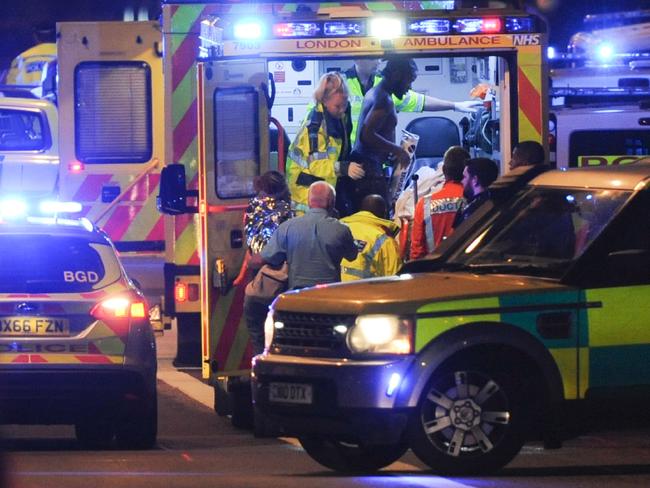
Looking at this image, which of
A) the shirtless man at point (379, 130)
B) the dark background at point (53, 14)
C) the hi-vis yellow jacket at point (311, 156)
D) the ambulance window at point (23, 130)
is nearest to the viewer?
the hi-vis yellow jacket at point (311, 156)

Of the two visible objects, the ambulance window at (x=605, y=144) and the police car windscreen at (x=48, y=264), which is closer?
the police car windscreen at (x=48, y=264)

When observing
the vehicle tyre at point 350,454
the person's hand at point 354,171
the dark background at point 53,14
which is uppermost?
the dark background at point 53,14

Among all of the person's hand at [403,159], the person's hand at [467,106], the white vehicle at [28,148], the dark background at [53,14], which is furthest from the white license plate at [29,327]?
the dark background at [53,14]

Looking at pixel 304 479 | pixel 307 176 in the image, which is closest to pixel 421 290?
pixel 304 479

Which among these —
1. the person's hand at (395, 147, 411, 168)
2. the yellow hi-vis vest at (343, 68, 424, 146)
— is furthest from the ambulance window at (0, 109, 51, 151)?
the person's hand at (395, 147, 411, 168)

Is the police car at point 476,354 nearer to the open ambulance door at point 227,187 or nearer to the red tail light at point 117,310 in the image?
the red tail light at point 117,310

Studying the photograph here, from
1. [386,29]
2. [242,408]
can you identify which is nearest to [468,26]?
[386,29]

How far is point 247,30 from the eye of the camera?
1127 cm

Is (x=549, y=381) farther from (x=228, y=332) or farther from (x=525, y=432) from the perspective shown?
(x=228, y=332)

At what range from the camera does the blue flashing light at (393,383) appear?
834cm

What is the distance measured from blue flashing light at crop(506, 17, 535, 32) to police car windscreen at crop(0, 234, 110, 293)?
313 centimetres

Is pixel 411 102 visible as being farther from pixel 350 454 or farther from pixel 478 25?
pixel 350 454

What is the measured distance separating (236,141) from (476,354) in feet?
11.7

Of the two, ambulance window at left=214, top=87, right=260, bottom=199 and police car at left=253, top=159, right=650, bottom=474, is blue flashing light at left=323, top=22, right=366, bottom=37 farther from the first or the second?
police car at left=253, top=159, right=650, bottom=474
